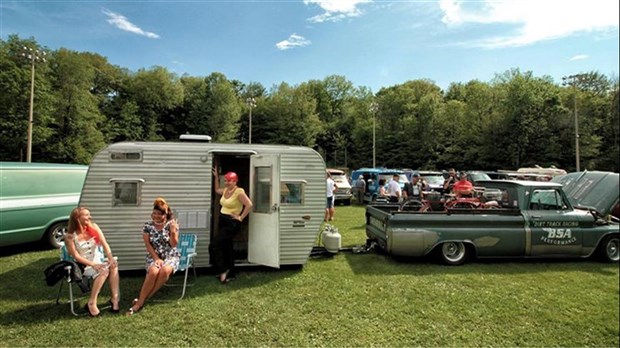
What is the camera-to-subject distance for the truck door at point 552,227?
7.14 m

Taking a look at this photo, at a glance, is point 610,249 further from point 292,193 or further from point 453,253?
point 292,193

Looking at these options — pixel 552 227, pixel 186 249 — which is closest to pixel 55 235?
pixel 186 249

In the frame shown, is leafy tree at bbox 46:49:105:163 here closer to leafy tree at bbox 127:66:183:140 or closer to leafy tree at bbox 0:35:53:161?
leafy tree at bbox 0:35:53:161

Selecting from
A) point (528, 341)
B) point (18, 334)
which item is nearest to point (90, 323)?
point (18, 334)

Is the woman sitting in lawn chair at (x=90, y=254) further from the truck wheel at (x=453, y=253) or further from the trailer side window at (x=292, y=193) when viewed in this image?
the truck wheel at (x=453, y=253)

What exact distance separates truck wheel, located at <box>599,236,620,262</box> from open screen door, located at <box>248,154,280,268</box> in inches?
272

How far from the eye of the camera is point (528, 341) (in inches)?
167

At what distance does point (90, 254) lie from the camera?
492cm

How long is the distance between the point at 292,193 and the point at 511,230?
4.47 m

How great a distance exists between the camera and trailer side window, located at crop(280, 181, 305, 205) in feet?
22.1

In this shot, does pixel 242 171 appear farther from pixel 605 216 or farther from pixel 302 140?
pixel 302 140

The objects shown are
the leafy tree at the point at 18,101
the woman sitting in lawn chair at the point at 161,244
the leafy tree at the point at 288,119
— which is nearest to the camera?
the woman sitting in lawn chair at the point at 161,244

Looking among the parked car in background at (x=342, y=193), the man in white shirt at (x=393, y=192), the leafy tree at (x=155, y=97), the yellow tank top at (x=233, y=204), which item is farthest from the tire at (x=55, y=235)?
the leafy tree at (x=155, y=97)

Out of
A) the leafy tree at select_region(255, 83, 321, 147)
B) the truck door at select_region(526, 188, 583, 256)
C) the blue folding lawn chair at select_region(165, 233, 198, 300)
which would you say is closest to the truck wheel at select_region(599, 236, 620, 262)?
the truck door at select_region(526, 188, 583, 256)
